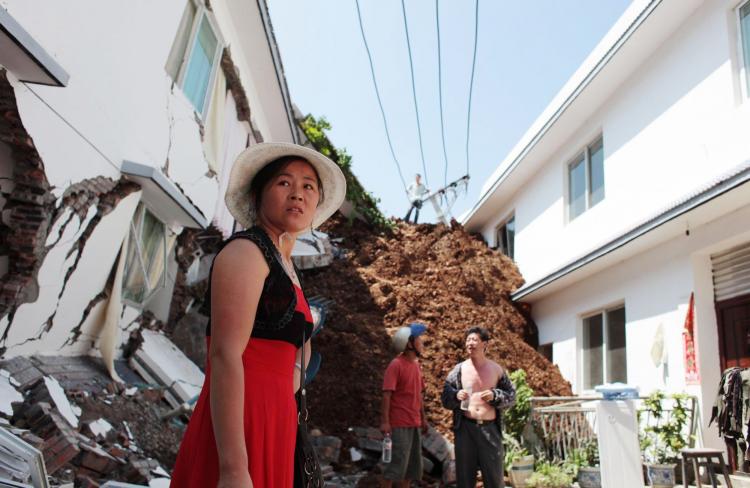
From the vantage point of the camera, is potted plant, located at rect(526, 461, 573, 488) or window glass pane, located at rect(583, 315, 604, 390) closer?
potted plant, located at rect(526, 461, 573, 488)

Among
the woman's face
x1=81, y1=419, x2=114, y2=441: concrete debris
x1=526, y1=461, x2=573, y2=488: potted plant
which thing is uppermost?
the woman's face

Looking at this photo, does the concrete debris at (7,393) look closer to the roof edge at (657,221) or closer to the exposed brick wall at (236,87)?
the exposed brick wall at (236,87)

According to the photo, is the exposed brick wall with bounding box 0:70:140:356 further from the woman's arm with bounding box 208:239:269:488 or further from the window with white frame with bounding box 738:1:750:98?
the window with white frame with bounding box 738:1:750:98

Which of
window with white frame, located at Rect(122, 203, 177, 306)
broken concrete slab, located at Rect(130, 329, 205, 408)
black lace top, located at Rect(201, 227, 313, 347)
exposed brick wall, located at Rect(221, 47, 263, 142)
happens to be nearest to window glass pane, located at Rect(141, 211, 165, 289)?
window with white frame, located at Rect(122, 203, 177, 306)

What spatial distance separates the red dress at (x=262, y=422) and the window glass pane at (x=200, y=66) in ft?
18.4

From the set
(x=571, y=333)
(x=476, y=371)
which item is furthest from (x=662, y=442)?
(x=571, y=333)

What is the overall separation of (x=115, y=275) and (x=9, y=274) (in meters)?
1.58

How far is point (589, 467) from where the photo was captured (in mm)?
6828

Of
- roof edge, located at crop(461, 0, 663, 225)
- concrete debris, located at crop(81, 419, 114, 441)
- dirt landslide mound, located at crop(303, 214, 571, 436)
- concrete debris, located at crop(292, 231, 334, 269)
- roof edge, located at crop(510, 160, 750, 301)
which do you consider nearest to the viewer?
concrete debris, located at crop(81, 419, 114, 441)

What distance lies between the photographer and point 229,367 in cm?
129

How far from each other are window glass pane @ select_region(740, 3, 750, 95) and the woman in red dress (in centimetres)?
691

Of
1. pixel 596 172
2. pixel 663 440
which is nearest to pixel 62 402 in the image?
pixel 663 440

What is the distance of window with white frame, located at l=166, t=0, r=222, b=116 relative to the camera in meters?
6.09

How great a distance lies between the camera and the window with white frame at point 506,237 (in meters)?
15.0
